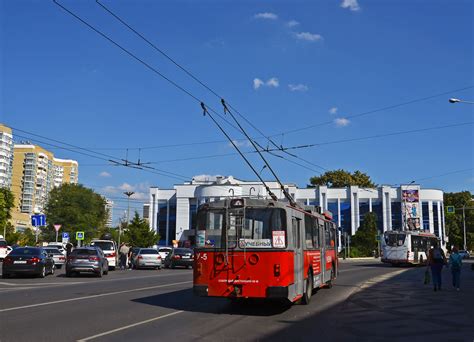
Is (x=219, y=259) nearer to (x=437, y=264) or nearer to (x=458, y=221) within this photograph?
(x=437, y=264)

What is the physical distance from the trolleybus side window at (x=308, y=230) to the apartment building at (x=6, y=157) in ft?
285

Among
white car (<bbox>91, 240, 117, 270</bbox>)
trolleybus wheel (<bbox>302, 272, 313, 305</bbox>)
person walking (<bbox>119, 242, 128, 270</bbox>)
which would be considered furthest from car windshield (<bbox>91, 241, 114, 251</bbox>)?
trolleybus wheel (<bbox>302, 272, 313, 305</bbox>)

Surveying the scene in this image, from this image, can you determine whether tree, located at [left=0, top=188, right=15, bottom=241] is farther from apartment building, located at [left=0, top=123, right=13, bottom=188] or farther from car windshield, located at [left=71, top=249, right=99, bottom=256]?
car windshield, located at [left=71, top=249, right=99, bottom=256]

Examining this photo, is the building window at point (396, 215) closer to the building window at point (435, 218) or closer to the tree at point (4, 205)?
the building window at point (435, 218)

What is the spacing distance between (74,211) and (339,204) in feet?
141

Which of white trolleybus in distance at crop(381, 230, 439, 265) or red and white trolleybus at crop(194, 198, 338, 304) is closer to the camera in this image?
red and white trolleybus at crop(194, 198, 338, 304)

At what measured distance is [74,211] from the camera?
79312mm

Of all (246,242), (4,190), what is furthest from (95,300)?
(4,190)

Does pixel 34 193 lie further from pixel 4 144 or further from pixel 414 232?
pixel 414 232

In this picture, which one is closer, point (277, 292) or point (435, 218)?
point (277, 292)

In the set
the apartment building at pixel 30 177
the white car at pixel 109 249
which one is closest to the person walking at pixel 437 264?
the white car at pixel 109 249

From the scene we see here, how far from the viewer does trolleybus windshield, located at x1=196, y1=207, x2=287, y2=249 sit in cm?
1148

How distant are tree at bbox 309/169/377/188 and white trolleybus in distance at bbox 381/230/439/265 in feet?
160

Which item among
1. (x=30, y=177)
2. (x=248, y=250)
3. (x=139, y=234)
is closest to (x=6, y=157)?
(x=30, y=177)
